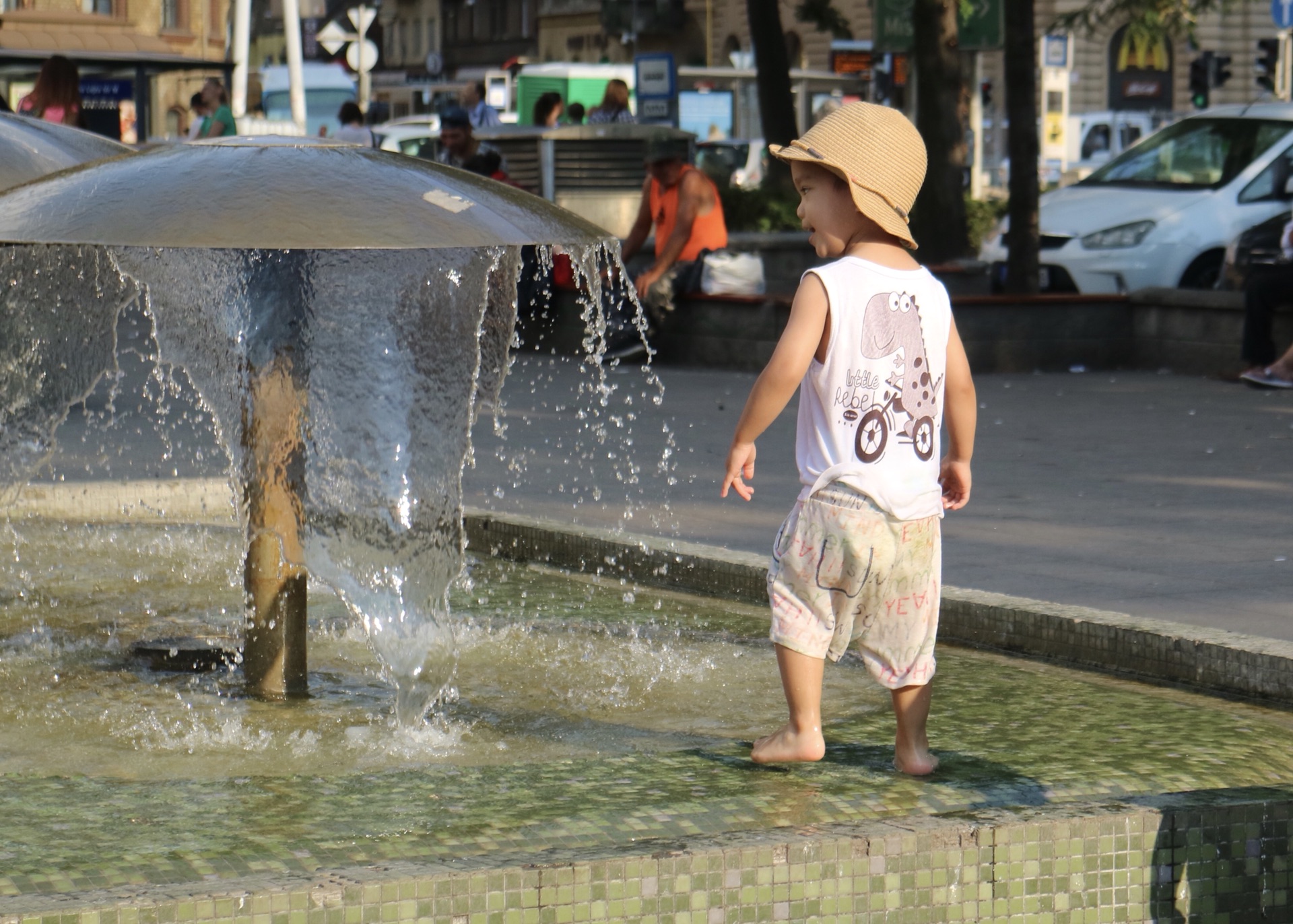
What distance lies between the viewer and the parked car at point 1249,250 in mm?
15672

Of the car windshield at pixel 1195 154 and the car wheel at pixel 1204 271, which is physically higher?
the car windshield at pixel 1195 154

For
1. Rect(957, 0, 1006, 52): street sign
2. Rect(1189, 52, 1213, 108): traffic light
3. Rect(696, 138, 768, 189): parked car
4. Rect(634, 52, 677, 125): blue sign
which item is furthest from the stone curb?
Rect(1189, 52, 1213, 108): traffic light

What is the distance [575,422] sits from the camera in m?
12.1

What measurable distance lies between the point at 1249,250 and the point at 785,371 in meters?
12.3

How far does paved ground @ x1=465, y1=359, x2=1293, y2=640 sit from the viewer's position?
7.02 meters

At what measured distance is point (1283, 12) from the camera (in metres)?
22.9

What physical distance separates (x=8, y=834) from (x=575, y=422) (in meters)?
8.38

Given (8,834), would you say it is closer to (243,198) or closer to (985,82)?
(243,198)

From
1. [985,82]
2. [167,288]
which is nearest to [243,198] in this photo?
[167,288]

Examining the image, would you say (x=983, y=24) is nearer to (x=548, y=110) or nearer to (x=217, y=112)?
(x=548, y=110)

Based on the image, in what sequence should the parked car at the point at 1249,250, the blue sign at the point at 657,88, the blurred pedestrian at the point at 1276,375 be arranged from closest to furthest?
the blurred pedestrian at the point at 1276,375, the parked car at the point at 1249,250, the blue sign at the point at 657,88

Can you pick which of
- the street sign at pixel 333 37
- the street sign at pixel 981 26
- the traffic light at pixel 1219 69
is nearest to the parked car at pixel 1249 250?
the street sign at pixel 981 26

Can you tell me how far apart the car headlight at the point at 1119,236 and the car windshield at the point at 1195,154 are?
706 mm

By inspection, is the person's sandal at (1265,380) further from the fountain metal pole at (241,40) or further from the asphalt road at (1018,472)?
the fountain metal pole at (241,40)
